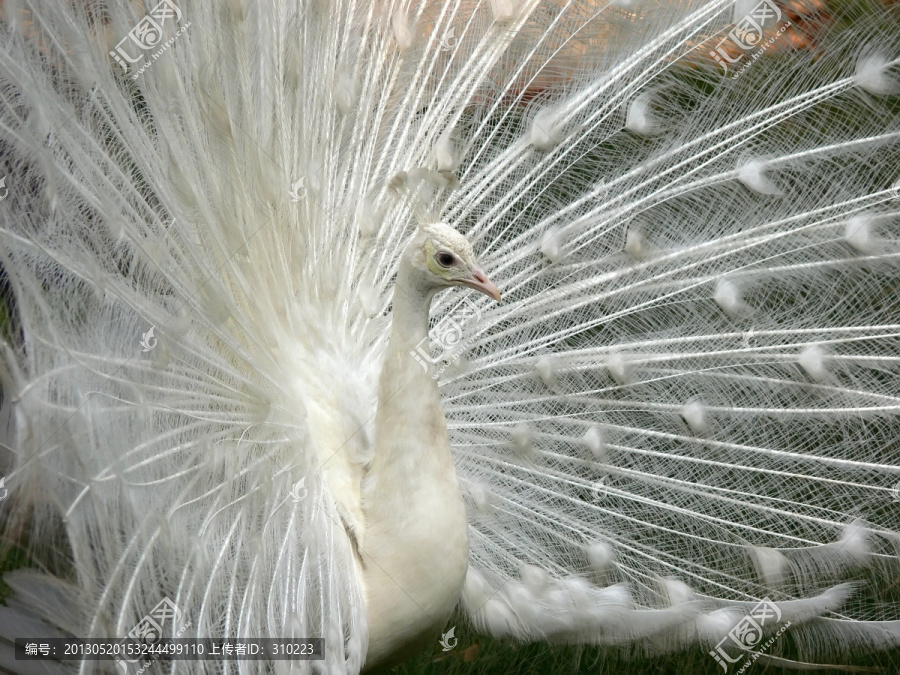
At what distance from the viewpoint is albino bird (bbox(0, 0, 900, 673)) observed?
7.16ft

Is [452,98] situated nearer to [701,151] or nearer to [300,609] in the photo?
[701,151]

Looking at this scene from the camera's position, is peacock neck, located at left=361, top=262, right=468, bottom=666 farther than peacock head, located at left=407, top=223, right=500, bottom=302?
Yes

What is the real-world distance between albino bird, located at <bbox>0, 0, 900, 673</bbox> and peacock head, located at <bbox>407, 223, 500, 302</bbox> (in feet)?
0.04

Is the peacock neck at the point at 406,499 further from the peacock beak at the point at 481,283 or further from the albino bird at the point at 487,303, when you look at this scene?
the peacock beak at the point at 481,283

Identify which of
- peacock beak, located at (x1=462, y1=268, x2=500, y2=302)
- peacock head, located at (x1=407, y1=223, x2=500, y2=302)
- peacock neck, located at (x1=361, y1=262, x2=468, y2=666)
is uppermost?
peacock head, located at (x1=407, y1=223, x2=500, y2=302)

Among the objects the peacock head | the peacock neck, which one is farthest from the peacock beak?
the peacock neck

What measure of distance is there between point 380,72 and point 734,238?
122 centimetres

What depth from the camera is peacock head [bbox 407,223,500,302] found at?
86.0 inches

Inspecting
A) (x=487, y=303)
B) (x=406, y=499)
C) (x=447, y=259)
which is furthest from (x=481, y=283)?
(x=487, y=303)

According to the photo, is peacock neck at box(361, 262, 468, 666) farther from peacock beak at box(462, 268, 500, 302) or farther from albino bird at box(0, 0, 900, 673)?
peacock beak at box(462, 268, 500, 302)

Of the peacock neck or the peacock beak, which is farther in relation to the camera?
the peacock neck

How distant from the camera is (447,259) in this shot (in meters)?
2.19

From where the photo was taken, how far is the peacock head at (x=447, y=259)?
219cm

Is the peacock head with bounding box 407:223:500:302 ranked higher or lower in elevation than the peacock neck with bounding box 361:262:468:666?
higher
